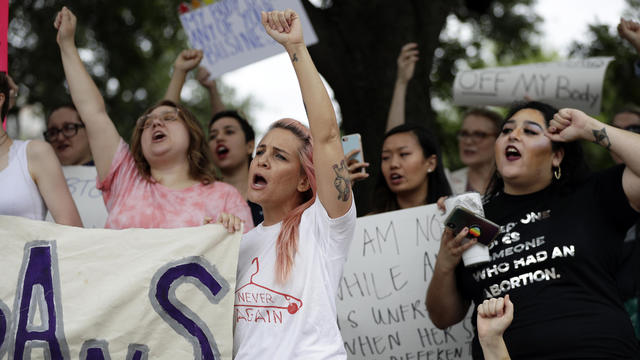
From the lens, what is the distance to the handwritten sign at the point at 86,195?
4.27m

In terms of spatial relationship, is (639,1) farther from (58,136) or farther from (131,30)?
(58,136)

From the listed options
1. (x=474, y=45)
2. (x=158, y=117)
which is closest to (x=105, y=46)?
(x=474, y=45)

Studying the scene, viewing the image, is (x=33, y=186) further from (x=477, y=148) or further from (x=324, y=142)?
(x=477, y=148)

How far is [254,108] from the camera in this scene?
24859 millimetres

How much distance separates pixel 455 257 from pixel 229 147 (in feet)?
6.50

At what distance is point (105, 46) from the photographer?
10.5m

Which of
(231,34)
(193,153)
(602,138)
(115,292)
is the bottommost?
(115,292)

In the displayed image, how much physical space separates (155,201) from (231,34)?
1744mm

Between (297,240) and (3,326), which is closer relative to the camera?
(297,240)

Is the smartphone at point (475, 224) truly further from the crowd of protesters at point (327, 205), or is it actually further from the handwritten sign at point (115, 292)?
the handwritten sign at point (115, 292)

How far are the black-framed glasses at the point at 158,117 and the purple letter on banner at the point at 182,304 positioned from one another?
2.93ft

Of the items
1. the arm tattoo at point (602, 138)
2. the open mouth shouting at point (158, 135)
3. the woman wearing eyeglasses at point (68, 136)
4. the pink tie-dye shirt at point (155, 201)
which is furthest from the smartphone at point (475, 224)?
the woman wearing eyeglasses at point (68, 136)

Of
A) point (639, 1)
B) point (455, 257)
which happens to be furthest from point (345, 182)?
point (639, 1)

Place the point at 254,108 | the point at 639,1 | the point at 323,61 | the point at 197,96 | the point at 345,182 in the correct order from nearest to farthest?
the point at 345,182 < the point at 323,61 < the point at 639,1 < the point at 197,96 < the point at 254,108
